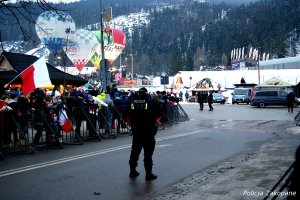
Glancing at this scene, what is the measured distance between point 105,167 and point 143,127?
6.50 feet

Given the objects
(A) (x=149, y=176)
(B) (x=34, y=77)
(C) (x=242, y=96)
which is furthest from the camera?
(C) (x=242, y=96)

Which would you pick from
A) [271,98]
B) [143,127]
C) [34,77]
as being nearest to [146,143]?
[143,127]

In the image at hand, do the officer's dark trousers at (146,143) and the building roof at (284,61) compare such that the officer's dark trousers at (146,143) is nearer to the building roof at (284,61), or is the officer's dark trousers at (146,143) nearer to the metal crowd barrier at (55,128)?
the metal crowd barrier at (55,128)

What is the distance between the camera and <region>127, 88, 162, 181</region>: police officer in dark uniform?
28.1 feet

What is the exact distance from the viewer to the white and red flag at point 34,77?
1331cm

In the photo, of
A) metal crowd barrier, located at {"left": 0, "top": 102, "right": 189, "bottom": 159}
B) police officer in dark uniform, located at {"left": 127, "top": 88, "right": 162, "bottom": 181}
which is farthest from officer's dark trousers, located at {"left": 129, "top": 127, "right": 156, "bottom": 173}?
metal crowd barrier, located at {"left": 0, "top": 102, "right": 189, "bottom": 159}

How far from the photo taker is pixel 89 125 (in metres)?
16.4

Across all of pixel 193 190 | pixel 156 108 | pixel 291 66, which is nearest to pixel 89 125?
pixel 156 108

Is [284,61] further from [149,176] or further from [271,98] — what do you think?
[149,176]

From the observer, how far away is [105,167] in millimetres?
9992

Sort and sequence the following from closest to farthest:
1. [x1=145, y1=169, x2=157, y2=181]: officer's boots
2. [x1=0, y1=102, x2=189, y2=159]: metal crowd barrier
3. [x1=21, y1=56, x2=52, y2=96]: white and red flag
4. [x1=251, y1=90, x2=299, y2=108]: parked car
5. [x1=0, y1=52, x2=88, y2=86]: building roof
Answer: [x1=145, y1=169, x2=157, y2=181]: officer's boots < [x1=0, y1=102, x2=189, y2=159]: metal crowd barrier < [x1=21, y1=56, x2=52, y2=96]: white and red flag < [x1=0, y1=52, x2=88, y2=86]: building roof < [x1=251, y1=90, x2=299, y2=108]: parked car

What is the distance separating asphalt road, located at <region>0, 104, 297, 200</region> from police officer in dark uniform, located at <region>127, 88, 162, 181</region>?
37 centimetres

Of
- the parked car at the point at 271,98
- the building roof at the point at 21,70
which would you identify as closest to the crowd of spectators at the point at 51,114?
the building roof at the point at 21,70

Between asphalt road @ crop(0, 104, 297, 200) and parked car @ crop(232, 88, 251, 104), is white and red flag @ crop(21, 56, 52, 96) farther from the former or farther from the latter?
parked car @ crop(232, 88, 251, 104)
